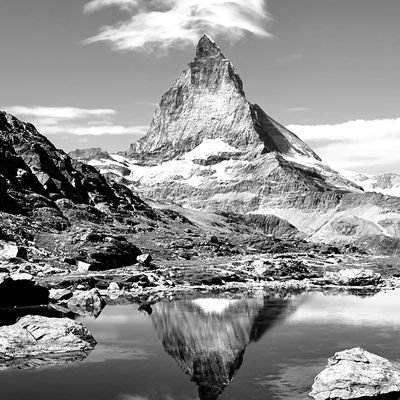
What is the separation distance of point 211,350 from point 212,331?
16896 millimetres

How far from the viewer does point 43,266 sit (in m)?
182

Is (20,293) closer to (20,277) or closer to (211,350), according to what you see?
(20,277)

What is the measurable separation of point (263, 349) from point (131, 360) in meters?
21.3

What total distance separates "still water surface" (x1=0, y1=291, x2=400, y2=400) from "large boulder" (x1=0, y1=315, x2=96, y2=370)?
3149 millimetres

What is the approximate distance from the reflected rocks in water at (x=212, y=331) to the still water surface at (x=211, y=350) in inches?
6.3

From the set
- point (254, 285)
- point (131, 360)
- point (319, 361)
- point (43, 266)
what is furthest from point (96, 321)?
point (254, 285)

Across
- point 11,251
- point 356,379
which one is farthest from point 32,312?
point 356,379

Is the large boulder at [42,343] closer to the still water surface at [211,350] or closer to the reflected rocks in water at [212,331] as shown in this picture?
the still water surface at [211,350]

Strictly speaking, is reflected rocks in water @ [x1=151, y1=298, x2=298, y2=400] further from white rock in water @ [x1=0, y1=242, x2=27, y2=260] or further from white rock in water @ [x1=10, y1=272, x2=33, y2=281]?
white rock in water @ [x1=0, y1=242, x2=27, y2=260]

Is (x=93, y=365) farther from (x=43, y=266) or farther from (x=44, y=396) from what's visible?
(x=43, y=266)

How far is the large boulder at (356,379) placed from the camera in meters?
64.4

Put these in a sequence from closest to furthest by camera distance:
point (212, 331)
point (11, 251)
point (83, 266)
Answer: point (212, 331) → point (11, 251) → point (83, 266)

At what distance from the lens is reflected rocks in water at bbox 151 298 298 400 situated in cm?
8044

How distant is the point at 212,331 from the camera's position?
367 feet
